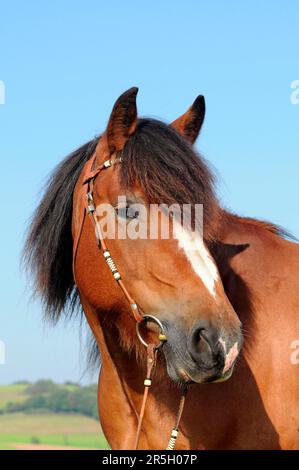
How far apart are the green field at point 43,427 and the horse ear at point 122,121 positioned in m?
27.7

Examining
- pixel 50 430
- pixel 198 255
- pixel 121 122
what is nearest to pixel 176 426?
pixel 198 255

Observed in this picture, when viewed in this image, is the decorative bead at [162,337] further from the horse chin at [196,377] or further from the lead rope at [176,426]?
the lead rope at [176,426]

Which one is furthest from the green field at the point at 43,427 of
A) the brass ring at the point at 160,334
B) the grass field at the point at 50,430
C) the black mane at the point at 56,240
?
the brass ring at the point at 160,334

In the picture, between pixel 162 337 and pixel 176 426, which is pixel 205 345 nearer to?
pixel 162 337

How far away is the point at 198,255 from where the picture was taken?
4312mm

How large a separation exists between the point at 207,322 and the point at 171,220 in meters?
0.73

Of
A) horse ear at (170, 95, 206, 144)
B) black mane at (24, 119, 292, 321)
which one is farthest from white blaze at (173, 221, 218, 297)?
horse ear at (170, 95, 206, 144)

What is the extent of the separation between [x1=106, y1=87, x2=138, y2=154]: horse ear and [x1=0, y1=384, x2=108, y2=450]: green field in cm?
2772

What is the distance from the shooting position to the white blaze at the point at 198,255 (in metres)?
4.25

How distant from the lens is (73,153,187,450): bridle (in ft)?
14.7

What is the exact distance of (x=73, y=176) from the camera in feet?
18.0

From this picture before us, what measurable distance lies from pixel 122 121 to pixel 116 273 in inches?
43.5
